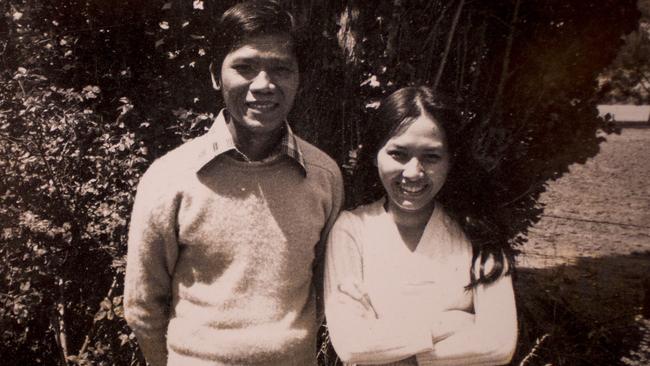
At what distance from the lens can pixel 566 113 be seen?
3072mm

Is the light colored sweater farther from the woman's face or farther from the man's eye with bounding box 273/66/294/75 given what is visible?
the man's eye with bounding box 273/66/294/75

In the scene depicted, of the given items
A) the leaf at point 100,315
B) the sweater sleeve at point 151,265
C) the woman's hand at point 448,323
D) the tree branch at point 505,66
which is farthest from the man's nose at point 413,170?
the leaf at point 100,315

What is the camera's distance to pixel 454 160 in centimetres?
215

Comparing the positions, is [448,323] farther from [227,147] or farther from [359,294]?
[227,147]

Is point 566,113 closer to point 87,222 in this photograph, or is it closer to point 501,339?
point 501,339

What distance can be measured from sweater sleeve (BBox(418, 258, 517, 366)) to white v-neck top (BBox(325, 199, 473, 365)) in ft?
0.16

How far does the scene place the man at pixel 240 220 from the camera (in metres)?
1.96

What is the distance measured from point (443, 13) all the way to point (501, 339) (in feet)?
5.20

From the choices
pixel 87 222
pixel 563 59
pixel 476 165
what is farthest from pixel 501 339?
pixel 87 222

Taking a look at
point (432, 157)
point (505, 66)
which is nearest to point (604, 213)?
point (505, 66)

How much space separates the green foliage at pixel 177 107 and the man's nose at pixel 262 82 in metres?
0.25

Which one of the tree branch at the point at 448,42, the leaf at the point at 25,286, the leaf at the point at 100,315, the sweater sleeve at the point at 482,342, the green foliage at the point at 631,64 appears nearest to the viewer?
the sweater sleeve at the point at 482,342

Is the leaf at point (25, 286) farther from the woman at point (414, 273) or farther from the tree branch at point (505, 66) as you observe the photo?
the tree branch at point (505, 66)

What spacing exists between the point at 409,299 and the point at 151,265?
965mm
